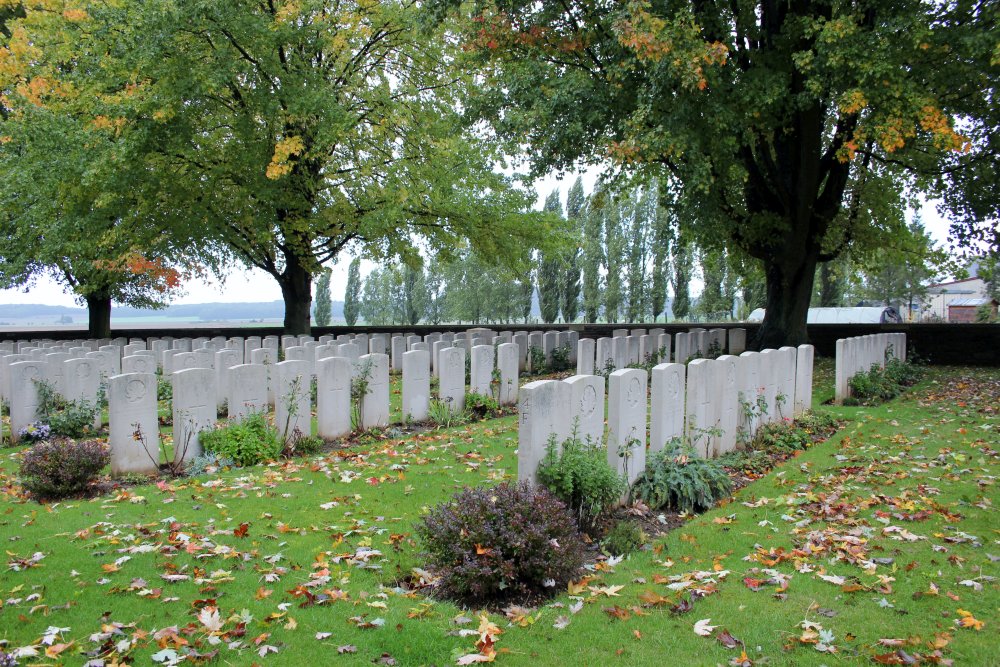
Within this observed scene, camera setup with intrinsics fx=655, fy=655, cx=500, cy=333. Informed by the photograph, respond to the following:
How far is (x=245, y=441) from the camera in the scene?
813 cm

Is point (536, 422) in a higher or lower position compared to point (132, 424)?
higher

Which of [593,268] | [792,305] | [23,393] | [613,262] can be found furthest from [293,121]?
[613,262]

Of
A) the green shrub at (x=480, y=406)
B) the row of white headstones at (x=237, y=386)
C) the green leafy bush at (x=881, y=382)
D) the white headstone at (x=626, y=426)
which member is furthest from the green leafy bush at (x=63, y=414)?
the green leafy bush at (x=881, y=382)

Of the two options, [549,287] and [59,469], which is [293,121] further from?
[549,287]

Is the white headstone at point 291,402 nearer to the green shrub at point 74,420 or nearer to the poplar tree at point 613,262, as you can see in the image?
the green shrub at point 74,420

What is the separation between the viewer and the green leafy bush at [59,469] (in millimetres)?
6523

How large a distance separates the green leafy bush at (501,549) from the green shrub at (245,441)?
158 inches

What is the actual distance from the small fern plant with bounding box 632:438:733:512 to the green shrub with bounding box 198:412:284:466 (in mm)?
4578

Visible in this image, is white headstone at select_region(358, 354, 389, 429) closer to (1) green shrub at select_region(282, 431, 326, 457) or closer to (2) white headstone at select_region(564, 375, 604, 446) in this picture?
(1) green shrub at select_region(282, 431, 326, 457)

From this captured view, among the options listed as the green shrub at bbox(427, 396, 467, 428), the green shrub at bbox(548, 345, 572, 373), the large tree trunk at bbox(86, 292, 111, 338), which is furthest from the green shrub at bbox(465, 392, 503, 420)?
Result: the large tree trunk at bbox(86, 292, 111, 338)

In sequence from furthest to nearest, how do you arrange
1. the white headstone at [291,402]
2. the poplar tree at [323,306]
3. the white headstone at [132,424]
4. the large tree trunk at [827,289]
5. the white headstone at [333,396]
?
the poplar tree at [323,306] → the large tree trunk at [827,289] → the white headstone at [333,396] → the white headstone at [291,402] → the white headstone at [132,424]

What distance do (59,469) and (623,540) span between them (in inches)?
219

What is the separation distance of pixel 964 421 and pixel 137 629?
36.9ft

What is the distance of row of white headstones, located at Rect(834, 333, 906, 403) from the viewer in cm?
1249
